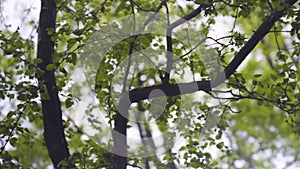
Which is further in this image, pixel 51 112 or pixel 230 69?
pixel 51 112

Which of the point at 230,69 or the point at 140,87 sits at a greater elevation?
the point at 140,87

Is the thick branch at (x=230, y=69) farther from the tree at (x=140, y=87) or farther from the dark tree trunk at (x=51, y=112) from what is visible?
the dark tree trunk at (x=51, y=112)

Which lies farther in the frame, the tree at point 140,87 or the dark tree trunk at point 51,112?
the dark tree trunk at point 51,112

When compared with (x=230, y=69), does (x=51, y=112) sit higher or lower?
higher

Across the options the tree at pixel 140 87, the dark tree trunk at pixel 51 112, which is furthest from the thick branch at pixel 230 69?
the dark tree trunk at pixel 51 112

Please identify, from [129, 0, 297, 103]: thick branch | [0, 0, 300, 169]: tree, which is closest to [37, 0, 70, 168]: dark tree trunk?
[0, 0, 300, 169]: tree

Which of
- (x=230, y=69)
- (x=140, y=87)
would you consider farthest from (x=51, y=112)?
(x=230, y=69)

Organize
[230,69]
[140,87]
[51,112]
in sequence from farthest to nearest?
[140,87], [51,112], [230,69]

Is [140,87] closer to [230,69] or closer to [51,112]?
[51,112]

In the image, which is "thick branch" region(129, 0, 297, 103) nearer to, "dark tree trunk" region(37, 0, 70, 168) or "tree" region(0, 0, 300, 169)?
"tree" region(0, 0, 300, 169)

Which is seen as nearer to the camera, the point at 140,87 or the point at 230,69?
the point at 230,69

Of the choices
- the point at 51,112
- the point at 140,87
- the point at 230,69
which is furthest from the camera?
the point at 140,87

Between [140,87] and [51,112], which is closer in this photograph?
[51,112]

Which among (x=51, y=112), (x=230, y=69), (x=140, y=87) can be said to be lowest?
(x=230, y=69)
